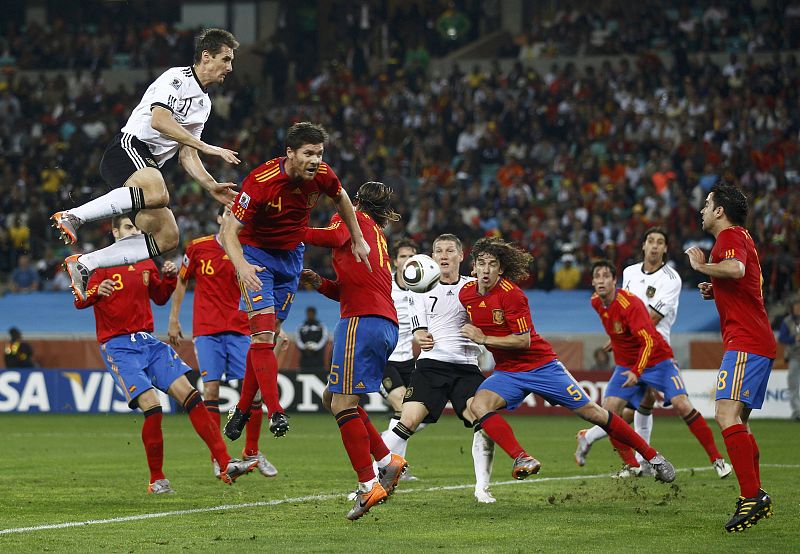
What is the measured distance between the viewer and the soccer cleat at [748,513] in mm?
8305

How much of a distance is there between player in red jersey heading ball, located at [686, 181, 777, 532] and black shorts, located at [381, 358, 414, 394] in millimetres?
4719

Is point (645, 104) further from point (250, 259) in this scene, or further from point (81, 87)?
point (250, 259)

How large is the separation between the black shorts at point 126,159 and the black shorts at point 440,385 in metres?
2.95

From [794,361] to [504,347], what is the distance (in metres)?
12.1

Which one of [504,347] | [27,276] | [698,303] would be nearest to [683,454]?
[504,347]

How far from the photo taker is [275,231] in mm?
9320

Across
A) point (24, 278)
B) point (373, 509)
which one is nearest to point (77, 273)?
point (373, 509)

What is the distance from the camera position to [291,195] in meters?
9.05

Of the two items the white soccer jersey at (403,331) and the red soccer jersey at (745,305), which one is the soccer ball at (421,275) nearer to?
the red soccer jersey at (745,305)

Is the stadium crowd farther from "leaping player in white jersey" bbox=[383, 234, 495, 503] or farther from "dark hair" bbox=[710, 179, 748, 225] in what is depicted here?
"dark hair" bbox=[710, 179, 748, 225]

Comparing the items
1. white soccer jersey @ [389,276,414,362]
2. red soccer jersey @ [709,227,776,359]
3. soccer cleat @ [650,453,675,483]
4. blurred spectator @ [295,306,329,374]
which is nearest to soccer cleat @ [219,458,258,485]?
white soccer jersey @ [389,276,414,362]

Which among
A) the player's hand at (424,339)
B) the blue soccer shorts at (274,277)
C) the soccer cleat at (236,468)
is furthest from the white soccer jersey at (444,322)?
the soccer cleat at (236,468)

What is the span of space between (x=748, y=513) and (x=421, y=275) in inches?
122

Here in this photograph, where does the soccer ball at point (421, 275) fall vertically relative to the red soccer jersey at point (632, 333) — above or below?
above
